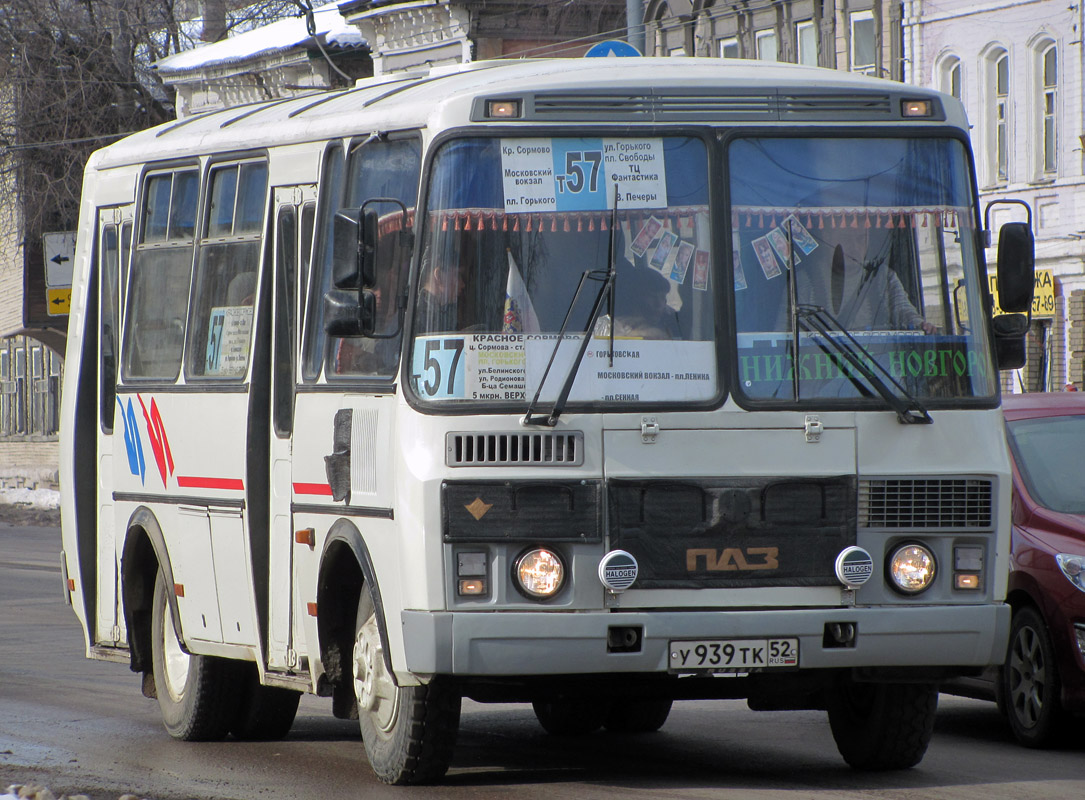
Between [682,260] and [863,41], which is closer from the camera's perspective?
[682,260]

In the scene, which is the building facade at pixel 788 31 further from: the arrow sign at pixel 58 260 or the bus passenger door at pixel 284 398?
the bus passenger door at pixel 284 398

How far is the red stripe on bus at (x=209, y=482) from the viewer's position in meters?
9.63

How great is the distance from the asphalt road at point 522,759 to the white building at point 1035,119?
65.0 feet

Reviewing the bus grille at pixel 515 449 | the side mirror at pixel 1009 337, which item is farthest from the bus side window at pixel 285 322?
the side mirror at pixel 1009 337

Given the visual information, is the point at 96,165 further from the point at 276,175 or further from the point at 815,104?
the point at 815,104

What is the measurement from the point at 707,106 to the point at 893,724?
8.93 feet

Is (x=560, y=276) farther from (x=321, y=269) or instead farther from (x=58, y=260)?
(x=58, y=260)

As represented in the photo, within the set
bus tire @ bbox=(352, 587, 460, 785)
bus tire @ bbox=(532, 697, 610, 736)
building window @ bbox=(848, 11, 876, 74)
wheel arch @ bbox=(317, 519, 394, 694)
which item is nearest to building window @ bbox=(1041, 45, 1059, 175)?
building window @ bbox=(848, 11, 876, 74)

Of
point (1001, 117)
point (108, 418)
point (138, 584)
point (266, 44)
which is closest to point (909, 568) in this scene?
point (138, 584)

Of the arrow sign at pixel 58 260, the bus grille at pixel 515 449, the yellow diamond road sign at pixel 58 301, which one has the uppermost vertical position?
the arrow sign at pixel 58 260

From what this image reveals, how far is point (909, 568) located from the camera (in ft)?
26.7

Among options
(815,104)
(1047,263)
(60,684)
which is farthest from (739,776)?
(1047,263)

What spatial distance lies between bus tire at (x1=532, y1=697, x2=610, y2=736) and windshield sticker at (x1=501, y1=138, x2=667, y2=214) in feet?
10.3

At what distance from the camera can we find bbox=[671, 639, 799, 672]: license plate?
7.93 m
